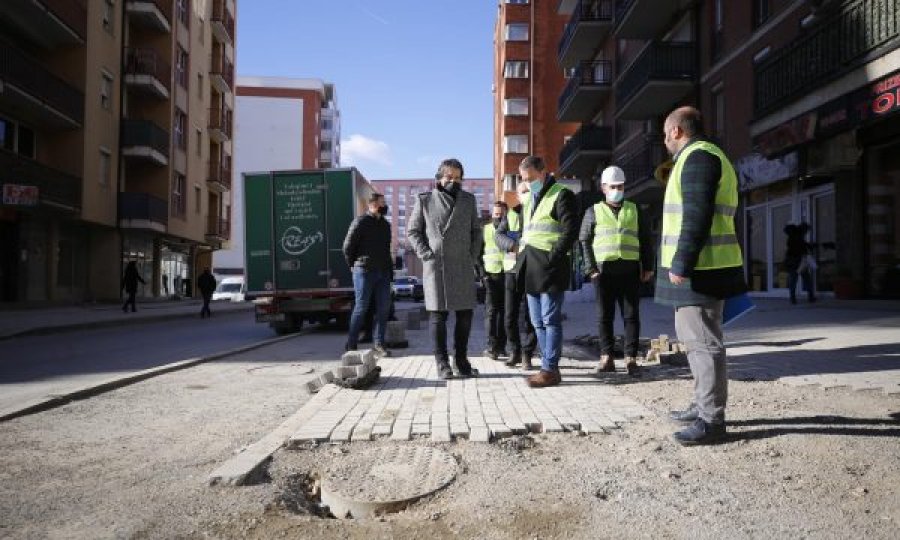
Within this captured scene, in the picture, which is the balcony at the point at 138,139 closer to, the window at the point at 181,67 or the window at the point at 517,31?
the window at the point at 181,67

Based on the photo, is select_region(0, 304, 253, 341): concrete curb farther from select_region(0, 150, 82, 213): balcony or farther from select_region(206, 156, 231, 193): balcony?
select_region(206, 156, 231, 193): balcony

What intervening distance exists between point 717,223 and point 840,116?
34.1ft

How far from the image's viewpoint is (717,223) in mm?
3709

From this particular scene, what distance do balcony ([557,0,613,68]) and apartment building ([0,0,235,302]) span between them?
1908cm

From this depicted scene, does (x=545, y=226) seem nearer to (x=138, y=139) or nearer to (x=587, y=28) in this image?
(x=138, y=139)

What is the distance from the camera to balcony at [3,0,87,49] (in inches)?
822

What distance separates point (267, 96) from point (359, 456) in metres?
75.5

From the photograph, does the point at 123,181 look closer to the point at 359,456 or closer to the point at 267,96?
the point at 359,456

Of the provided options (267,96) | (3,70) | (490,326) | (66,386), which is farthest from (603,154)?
(267,96)

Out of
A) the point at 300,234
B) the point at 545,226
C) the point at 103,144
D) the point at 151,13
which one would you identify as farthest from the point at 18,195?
the point at 151,13

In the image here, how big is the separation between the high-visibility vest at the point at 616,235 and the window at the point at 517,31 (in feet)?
160

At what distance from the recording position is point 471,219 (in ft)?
20.6

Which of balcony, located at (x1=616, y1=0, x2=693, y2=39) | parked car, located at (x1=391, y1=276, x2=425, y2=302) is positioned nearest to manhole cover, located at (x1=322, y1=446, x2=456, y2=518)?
balcony, located at (x1=616, y1=0, x2=693, y2=39)

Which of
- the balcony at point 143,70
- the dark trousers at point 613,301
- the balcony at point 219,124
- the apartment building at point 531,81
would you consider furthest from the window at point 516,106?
the dark trousers at point 613,301
